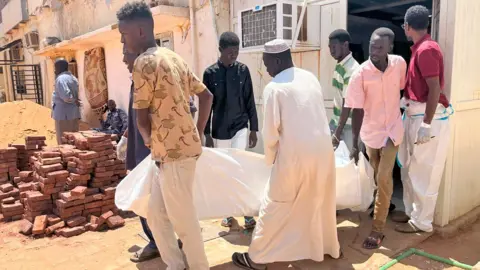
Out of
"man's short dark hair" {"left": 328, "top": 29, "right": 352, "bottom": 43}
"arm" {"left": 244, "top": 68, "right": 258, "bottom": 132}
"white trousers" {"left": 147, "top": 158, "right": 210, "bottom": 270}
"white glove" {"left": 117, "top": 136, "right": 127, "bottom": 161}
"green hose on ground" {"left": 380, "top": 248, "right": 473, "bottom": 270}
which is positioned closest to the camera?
"white trousers" {"left": 147, "top": 158, "right": 210, "bottom": 270}

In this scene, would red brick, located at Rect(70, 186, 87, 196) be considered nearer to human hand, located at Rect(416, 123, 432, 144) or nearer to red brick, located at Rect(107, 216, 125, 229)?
red brick, located at Rect(107, 216, 125, 229)

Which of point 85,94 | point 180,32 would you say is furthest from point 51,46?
point 180,32

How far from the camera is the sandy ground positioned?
3.32 meters

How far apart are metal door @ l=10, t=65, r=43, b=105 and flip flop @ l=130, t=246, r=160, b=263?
49.4ft

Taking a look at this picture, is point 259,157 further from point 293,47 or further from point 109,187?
point 109,187

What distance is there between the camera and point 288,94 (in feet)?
9.38

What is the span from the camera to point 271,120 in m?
2.89

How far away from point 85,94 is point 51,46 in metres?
2.01

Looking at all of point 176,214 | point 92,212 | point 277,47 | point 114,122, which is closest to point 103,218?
point 92,212

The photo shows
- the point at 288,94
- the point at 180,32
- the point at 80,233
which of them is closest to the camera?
the point at 288,94

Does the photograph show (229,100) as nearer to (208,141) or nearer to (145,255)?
(208,141)

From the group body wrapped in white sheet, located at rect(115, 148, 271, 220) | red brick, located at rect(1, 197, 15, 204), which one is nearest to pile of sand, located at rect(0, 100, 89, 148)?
red brick, located at rect(1, 197, 15, 204)

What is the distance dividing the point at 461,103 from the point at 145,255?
331 cm

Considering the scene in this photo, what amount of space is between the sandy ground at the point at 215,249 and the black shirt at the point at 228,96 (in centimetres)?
111
